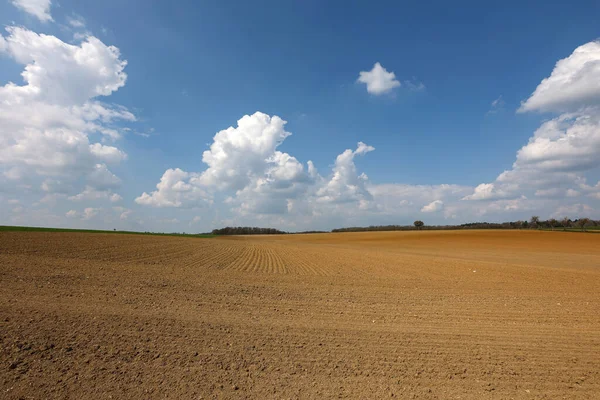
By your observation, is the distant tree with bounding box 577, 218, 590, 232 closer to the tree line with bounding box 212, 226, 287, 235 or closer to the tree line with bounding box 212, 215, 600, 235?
the tree line with bounding box 212, 215, 600, 235

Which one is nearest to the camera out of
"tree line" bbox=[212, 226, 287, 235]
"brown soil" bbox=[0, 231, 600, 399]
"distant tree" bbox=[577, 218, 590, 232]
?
"brown soil" bbox=[0, 231, 600, 399]

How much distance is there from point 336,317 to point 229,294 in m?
3.90

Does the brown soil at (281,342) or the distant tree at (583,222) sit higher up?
the distant tree at (583,222)

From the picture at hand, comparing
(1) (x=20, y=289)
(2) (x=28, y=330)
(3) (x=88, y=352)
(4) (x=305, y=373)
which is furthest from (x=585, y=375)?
(1) (x=20, y=289)

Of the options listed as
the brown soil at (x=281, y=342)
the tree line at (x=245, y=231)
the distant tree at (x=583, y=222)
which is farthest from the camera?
the tree line at (x=245, y=231)

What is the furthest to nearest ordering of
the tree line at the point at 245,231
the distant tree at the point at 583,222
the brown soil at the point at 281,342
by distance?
the tree line at the point at 245,231, the distant tree at the point at 583,222, the brown soil at the point at 281,342

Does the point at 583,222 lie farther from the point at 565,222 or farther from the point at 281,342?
the point at 281,342

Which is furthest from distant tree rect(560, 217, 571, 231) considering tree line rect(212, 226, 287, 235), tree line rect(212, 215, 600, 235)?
tree line rect(212, 226, 287, 235)

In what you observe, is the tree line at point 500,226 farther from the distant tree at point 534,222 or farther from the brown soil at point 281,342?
the brown soil at point 281,342

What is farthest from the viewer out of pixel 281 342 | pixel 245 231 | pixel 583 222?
pixel 245 231

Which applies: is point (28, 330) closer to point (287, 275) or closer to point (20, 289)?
point (20, 289)

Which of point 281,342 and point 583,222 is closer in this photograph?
point 281,342

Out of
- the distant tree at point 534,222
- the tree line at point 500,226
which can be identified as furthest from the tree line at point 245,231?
the distant tree at point 534,222

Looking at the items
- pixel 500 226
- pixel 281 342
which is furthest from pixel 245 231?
pixel 281 342
